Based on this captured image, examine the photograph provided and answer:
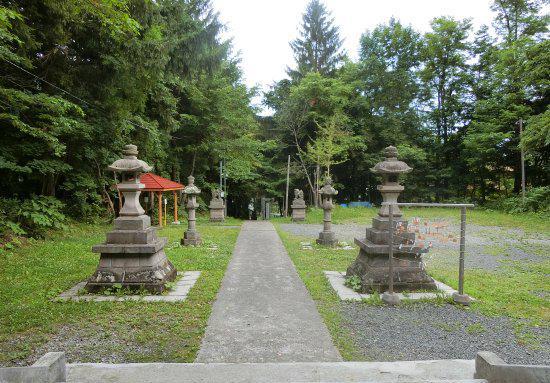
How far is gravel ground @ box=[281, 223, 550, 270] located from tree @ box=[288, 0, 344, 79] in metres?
15.8

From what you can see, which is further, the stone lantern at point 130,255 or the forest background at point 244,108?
the forest background at point 244,108

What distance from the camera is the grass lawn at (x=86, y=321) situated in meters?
2.97

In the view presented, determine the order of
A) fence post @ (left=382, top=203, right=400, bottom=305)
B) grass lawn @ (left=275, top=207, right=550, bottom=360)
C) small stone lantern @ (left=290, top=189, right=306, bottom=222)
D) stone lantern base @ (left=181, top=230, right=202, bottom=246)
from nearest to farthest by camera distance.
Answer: grass lawn @ (left=275, top=207, right=550, bottom=360)
fence post @ (left=382, top=203, right=400, bottom=305)
stone lantern base @ (left=181, top=230, right=202, bottom=246)
small stone lantern @ (left=290, top=189, right=306, bottom=222)

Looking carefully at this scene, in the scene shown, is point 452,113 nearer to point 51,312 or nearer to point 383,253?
point 383,253

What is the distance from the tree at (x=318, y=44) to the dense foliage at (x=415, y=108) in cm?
8

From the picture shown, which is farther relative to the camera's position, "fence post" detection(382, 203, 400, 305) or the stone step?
"fence post" detection(382, 203, 400, 305)

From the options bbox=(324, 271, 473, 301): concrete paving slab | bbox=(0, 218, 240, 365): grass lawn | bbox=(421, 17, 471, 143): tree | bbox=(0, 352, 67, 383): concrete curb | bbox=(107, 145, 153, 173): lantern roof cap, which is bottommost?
bbox=(0, 218, 240, 365): grass lawn

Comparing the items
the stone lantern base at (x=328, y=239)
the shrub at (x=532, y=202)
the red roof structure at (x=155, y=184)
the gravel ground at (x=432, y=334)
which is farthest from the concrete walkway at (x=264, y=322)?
the shrub at (x=532, y=202)

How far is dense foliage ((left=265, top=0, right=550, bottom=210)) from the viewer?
1973 cm

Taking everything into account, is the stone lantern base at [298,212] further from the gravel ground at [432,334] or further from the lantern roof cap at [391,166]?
the gravel ground at [432,334]

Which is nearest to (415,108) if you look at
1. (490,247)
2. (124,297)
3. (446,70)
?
(446,70)

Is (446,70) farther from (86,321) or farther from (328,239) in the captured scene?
(86,321)

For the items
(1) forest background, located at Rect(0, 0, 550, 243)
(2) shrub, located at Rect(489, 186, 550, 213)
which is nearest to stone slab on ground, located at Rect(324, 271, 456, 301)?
(1) forest background, located at Rect(0, 0, 550, 243)

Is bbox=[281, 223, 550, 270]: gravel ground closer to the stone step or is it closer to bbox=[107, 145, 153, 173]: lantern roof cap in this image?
the stone step
